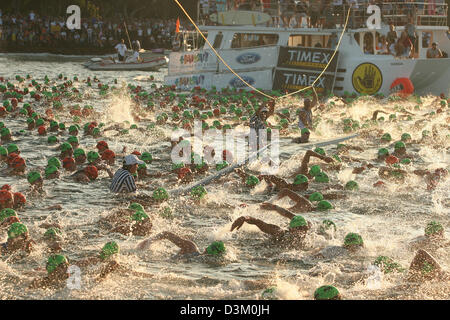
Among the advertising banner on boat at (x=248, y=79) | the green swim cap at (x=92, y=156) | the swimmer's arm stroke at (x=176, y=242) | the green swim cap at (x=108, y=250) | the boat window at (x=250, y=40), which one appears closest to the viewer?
the green swim cap at (x=108, y=250)

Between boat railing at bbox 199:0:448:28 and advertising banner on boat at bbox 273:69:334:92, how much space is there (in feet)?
5.65

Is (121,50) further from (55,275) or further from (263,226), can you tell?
(55,275)

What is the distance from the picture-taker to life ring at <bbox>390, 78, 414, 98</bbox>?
20719 mm

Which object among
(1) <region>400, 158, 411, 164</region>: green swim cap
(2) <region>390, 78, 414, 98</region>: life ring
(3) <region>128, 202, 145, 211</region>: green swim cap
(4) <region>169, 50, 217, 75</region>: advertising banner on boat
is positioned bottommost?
(3) <region>128, 202, 145, 211</region>: green swim cap

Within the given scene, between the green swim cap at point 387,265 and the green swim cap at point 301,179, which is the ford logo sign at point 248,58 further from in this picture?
the green swim cap at point 387,265

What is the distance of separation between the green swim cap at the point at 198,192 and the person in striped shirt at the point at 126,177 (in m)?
0.94

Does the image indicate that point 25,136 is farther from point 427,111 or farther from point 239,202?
point 427,111

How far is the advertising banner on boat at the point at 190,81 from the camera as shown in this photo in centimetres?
2336

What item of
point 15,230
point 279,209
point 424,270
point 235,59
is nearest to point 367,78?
point 235,59

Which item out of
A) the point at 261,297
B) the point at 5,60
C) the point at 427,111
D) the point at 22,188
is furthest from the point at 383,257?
the point at 5,60

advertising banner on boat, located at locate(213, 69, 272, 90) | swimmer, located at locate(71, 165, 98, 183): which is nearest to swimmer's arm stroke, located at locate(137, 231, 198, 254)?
swimmer, located at locate(71, 165, 98, 183)

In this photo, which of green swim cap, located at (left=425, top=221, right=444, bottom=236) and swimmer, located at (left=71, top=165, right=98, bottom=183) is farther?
swimmer, located at (left=71, top=165, right=98, bottom=183)

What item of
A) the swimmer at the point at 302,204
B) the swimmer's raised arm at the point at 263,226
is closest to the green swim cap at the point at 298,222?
the swimmer's raised arm at the point at 263,226

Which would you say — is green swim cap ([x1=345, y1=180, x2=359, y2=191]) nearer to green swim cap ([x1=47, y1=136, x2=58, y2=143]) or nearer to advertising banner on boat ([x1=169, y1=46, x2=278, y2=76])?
green swim cap ([x1=47, y1=136, x2=58, y2=143])
